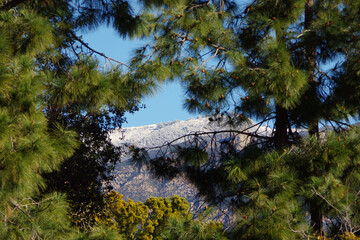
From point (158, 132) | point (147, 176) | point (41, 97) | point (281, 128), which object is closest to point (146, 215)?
point (281, 128)

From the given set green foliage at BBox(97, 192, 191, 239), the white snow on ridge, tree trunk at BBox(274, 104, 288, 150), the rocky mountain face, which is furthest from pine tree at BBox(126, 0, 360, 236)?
the white snow on ridge

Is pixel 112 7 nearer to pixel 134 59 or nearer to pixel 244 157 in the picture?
pixel 134 59

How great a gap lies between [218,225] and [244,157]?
827 millimetres

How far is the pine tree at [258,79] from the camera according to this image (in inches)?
178

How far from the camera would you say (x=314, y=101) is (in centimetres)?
538

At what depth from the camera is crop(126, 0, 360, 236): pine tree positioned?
4527 mm

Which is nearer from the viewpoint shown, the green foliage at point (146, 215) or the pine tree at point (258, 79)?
the pine tree at point (258, 79)

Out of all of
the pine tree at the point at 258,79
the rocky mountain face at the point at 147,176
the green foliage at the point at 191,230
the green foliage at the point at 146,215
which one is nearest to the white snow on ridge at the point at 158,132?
the rocky mountain face at the point at 147,176

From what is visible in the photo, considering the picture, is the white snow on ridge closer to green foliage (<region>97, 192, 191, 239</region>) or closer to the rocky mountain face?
the rocky mountain face

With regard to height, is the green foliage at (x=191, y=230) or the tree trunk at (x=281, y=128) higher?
the tree trunk at (x=281, y=128)

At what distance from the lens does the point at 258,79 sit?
4484mm

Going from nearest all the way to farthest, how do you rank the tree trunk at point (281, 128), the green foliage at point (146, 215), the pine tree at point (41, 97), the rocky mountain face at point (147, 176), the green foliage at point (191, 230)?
the pine tree at point (41, 97) → the green foliage at point (191, 230) → the tree trunk at point (281, 128) → the green foliage at point (146, 215) → the rocky mountain face at point (147, 176)

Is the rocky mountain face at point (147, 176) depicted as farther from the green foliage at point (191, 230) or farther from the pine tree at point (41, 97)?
the green foliage at point (191, 230)

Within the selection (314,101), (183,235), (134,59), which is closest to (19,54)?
(134,59)
